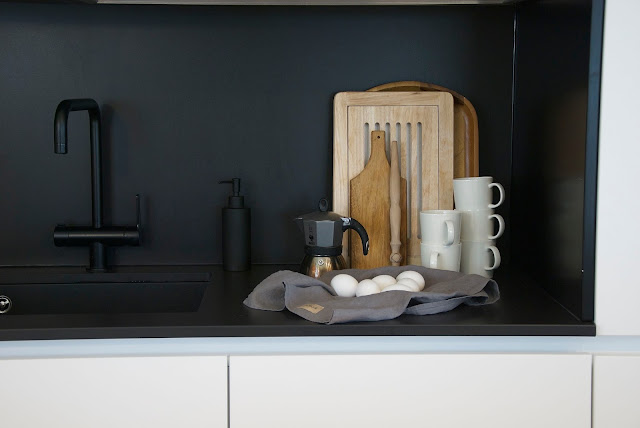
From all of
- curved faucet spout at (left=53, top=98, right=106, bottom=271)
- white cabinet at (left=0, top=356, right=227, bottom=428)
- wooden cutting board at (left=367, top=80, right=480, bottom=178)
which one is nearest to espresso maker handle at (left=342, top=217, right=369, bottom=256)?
wooden cutting board at (left=367, top=80, right=480, bottom=178)

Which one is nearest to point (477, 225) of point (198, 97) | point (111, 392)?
point (198, 97)

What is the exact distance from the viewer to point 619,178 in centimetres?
136

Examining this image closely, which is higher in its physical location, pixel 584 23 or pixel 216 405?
pixel 584 23

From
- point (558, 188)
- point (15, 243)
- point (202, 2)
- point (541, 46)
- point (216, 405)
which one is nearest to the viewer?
point (216, 405)

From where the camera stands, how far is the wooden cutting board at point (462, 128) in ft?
6.22

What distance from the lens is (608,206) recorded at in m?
1.37

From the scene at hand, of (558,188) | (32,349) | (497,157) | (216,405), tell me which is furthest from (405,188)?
(32,349)

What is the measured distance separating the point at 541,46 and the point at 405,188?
0.44 meters

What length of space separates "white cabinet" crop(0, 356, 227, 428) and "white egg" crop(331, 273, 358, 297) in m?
0.28

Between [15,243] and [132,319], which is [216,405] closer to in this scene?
[132,319]

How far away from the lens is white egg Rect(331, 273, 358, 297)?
4.97 feet

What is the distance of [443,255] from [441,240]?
0.03 metres

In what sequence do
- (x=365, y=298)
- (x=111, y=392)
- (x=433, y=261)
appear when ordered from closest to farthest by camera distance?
(x=111, y=392), (x=365, y=298), (x=433, y=261)

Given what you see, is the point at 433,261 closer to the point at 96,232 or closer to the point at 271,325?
the point at 271,325
